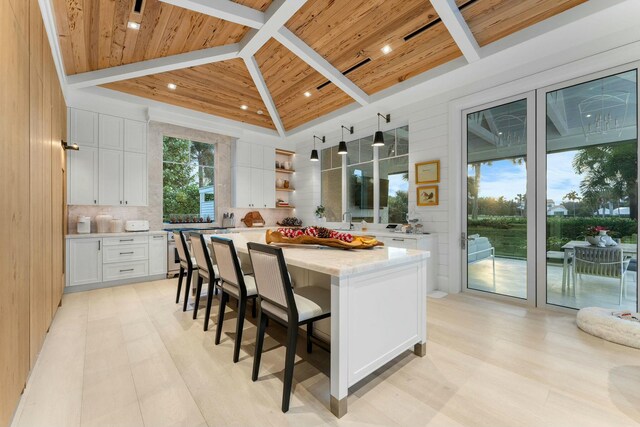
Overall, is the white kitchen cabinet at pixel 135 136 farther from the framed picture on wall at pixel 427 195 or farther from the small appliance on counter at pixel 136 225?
the framed picture on wall at pixel 427 195

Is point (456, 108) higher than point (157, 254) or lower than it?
higher

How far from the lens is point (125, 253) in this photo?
4348 mm

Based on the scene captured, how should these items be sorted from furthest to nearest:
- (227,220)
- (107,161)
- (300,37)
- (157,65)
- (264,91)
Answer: (227,220), (264,91), (107,161), (157,65), (300,37)

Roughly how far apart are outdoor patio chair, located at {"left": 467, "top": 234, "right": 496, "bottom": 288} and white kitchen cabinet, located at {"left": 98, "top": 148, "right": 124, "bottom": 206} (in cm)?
562

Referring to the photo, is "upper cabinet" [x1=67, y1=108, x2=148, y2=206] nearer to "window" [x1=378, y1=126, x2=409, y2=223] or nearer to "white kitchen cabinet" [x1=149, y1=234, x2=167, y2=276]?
"white kitchen cabinet" [x1=149, y1=234, x2=167, y2=276]

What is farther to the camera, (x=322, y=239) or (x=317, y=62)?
(x=317, y=62)

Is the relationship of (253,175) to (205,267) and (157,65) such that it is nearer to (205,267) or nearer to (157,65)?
(157,65)

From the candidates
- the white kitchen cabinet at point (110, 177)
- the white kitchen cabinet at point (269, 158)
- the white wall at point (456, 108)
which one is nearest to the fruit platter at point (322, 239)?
the white wall at point (456, 108)

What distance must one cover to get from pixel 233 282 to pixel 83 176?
12.4 ft

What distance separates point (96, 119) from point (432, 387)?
570 centimetres

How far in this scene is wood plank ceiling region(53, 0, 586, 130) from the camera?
114 inches

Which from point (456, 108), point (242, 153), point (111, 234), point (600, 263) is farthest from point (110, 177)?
point (600, 263)

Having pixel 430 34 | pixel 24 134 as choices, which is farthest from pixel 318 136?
pixel 24 134

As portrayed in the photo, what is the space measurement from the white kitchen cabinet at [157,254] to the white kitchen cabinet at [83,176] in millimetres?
1055
